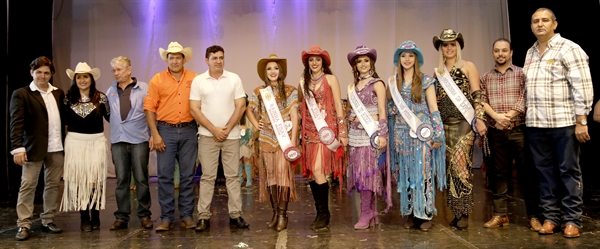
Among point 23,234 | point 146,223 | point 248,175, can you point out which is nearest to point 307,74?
point 146,223

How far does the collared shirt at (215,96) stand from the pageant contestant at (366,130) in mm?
793

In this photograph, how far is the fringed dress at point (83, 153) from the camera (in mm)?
3674

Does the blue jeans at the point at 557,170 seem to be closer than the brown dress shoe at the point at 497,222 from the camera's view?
Yes

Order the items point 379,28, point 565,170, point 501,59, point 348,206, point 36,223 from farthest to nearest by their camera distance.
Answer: point 379,28 → point 348,206 → point 36,223 → point 501,59 → point 565,170

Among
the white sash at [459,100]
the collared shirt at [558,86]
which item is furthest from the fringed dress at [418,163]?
the collared shirt at [558,86]

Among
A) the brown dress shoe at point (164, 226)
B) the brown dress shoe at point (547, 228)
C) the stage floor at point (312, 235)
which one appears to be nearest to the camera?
the stage floor at point (312, 235)

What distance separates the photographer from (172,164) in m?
3.70

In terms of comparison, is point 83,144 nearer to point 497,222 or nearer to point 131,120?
point 131,120

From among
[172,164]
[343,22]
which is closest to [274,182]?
[172,164]

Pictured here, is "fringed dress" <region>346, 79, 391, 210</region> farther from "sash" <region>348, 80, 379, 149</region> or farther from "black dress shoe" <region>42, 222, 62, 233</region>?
"black dress shoe" <region>42, 222, 62, 233</region>

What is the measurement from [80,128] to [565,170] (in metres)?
3.18

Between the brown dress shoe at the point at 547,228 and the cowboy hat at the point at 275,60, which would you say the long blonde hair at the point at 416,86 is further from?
the brown dress shoe at the point at 547,228

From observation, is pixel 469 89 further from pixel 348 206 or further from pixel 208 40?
pixel 208 40

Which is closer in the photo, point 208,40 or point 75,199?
point 75,199
